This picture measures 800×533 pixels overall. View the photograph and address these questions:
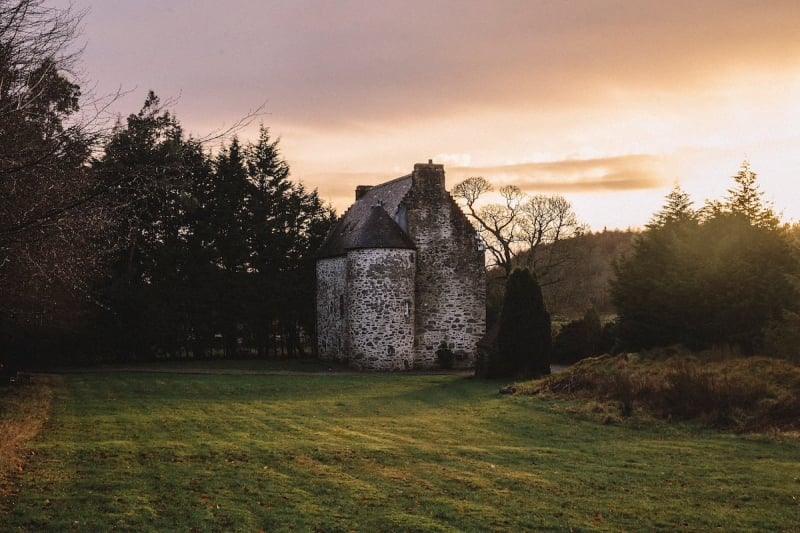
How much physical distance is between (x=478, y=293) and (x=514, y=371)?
9.01 m

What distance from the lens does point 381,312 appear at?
33312mm

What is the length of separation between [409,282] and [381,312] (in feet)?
6.52

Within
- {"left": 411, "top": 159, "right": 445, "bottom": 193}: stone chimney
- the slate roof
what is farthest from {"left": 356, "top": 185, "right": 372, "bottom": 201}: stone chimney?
{"left": 411, "top": 159, "right": 445, "bottom": 193}: stone chimney

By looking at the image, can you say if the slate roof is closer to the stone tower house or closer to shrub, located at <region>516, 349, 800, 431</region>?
the stone tower house

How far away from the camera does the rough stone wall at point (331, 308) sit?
36188 mm

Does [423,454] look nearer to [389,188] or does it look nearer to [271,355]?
[389,188]

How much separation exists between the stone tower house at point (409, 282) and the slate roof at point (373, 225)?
6 centimetres

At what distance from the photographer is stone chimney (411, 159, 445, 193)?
35125 millimetres

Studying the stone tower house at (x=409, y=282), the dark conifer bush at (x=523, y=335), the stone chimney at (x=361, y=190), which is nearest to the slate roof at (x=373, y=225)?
the stone tower house at (x=409, y=282)

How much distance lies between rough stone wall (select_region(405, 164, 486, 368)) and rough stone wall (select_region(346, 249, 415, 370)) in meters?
1.67

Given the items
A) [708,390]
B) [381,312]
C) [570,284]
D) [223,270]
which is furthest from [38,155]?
[570,284]

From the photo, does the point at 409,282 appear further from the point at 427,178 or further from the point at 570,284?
the point at 570,284

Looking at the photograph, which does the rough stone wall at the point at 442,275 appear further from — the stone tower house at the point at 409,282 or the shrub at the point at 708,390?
the shrub at the point at 708,390

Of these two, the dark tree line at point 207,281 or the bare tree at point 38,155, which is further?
the dark tree line at point 207,281
